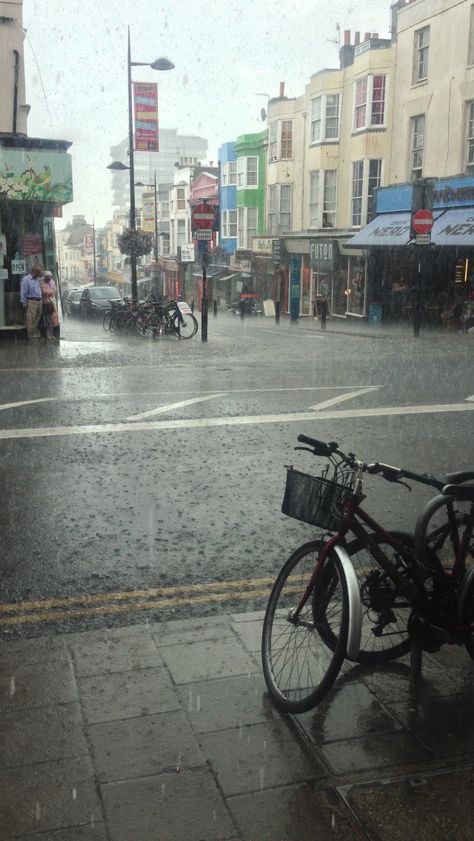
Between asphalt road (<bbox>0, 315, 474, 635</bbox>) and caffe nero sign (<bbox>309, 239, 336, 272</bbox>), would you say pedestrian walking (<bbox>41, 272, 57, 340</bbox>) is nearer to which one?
asphalt road (<bbox>0, 315, 474, 635</bbox>)

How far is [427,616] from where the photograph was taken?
362 centimetres

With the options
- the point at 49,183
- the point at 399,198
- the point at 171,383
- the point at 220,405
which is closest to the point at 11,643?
the point at 220,405

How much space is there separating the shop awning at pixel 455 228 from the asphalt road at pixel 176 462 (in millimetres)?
9764

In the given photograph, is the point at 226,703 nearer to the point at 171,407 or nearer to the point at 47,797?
the point at 47,797

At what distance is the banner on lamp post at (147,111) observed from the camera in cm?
3059

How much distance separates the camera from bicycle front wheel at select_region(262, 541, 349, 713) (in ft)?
11.5

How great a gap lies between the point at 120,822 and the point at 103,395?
30.2ft

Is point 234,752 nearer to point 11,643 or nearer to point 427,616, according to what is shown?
point 427,616

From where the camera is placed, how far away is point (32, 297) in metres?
19.3

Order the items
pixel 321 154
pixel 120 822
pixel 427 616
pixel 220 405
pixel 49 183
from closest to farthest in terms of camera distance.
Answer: pixel 120 822
pixel 427 616
pixel 220 405
pixel 49 183
pixel 321 154

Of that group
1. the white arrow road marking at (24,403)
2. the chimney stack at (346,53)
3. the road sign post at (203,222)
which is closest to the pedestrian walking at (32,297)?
the road sign post at (203,222)

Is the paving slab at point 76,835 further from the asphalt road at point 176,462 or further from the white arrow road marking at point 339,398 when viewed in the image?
the white arrow road marking at point 339,398

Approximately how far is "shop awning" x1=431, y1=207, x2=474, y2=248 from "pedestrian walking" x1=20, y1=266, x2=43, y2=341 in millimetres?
12497

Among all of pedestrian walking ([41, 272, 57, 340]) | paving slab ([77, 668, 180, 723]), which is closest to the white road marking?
paving slab ([77, 668, 180, 723])
